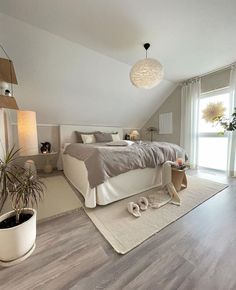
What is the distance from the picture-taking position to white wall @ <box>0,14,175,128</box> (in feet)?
6.84

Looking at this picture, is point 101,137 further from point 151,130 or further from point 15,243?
point 15,243

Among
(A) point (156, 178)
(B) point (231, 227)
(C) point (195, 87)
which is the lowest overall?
(B) point (231, 227)

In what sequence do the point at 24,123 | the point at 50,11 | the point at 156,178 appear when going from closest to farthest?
the point at 50,11 → the point at 24,123 → the point at 156,178

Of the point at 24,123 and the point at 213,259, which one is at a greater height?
the point at 24,123

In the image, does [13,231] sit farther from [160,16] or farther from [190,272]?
[160,16]

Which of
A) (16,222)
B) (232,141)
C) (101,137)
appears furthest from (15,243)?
(232,141)

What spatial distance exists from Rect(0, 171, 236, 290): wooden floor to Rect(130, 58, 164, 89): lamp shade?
193 cm

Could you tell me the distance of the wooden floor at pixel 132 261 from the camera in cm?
90

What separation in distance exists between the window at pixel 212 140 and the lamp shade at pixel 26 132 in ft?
13.1

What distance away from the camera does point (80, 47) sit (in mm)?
2389

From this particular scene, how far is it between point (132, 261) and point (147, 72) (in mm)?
2207

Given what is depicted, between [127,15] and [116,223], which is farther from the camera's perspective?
[127,15]

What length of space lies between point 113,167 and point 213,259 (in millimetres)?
1266

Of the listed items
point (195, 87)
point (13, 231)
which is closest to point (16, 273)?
point (13, 231)
